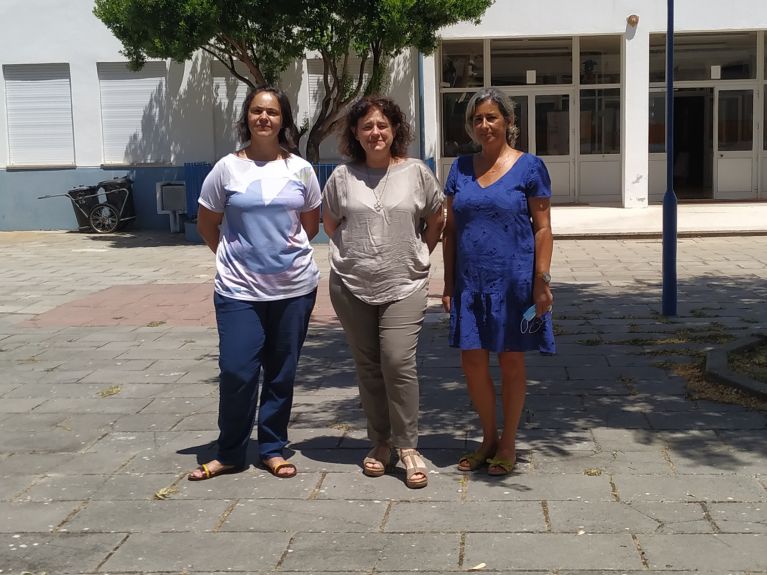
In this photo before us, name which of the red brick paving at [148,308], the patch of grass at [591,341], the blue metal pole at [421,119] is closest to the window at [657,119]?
the blue metal pole at [421,119]

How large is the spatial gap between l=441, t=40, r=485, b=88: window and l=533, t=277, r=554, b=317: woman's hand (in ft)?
54.6

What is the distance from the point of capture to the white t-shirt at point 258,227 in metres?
5.02

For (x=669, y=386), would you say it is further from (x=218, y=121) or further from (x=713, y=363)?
(x=218, y=121)

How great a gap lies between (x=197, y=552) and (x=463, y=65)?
17859mm

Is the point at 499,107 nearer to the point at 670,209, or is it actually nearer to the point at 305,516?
the point at 305,516

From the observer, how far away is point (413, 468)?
5.00 metres

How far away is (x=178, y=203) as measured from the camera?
62.4 ft

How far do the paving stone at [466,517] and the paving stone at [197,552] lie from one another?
20.6 inches

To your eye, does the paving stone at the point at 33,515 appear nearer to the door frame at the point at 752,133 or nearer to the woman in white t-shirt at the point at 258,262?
the woman in white t-shirt at the point at 258,262

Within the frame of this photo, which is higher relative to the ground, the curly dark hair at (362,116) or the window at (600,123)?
the window at (600,123)

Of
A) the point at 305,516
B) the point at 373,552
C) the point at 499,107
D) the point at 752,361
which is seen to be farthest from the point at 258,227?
the point at 752,361

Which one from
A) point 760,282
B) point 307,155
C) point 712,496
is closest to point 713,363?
point 712,496

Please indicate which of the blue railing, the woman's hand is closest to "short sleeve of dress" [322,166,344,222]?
the woman's hand

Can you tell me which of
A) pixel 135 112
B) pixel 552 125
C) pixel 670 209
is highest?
pixel 135 112
